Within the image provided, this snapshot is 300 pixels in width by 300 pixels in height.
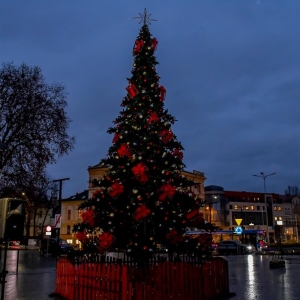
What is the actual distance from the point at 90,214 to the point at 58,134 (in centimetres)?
1715

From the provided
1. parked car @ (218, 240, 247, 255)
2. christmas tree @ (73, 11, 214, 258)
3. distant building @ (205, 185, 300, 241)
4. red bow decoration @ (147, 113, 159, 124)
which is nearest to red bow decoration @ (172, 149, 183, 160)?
christmas tree @ (73, 11, 214, 258)

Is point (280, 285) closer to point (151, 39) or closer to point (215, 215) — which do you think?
point (151, 39)

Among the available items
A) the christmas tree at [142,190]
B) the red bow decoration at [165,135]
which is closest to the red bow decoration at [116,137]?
the christmas tree at [142,190]

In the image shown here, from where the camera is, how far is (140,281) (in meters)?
9.86

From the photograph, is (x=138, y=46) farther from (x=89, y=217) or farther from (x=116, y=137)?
(x=89, y=217)

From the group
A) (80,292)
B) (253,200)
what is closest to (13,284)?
(80,292)

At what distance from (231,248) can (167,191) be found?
38.9 meters

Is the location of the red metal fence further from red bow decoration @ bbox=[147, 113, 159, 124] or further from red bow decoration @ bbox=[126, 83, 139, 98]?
red bow decoration @ bbox=[126, 83, 139, 98]

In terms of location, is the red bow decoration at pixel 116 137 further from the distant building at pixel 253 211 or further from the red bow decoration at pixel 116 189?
the distant building at pixel 253 211

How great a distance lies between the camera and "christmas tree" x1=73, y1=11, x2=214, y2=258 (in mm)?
12016

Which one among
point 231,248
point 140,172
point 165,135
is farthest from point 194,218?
point 231,248

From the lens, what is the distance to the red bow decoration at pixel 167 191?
39.7 feet

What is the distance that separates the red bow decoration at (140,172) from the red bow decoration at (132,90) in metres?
2.65

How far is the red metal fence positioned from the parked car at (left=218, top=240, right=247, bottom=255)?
3793cm
